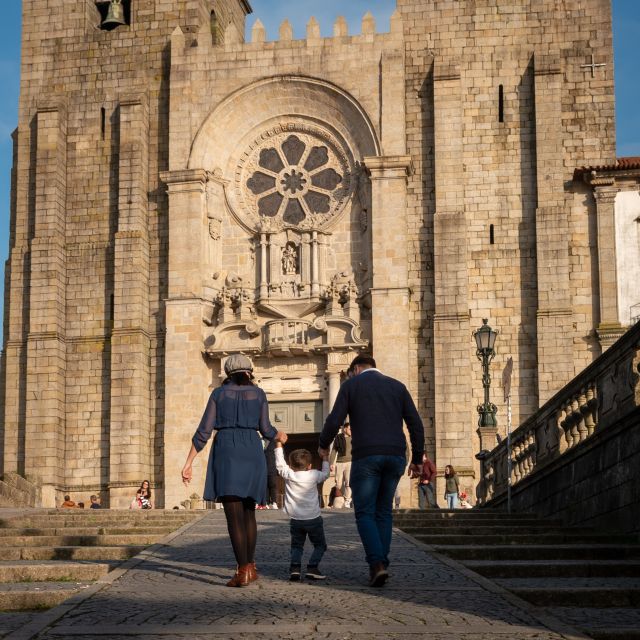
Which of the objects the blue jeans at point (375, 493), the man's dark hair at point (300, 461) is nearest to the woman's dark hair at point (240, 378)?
the man's dark hair at point (300, 461)

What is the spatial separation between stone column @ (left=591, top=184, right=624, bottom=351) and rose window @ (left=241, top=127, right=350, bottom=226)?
6.41 metres

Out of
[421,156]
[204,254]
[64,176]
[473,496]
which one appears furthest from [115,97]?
[473,496]

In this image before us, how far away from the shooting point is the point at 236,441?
10.6m

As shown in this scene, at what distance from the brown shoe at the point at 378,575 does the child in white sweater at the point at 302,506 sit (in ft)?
2.22

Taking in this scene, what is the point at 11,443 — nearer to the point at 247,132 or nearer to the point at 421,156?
the point at 247,132

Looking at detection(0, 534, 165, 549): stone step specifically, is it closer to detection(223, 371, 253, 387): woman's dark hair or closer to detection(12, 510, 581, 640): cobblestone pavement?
detection(12, 510, 581, 640): cobblestone pavement

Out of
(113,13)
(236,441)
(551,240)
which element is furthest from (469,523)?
(113,13)

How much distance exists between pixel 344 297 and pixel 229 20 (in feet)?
35.1

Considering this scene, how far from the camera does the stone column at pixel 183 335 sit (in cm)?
3353

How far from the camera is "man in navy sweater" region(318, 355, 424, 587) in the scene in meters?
10.5

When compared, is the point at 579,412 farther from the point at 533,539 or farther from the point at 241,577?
the point at 241,577

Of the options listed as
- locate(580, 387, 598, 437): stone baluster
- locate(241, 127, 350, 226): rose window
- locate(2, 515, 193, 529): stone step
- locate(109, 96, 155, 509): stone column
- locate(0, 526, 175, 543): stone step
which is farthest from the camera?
locate(241, 127, 350, 226): rose window

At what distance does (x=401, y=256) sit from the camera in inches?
1330

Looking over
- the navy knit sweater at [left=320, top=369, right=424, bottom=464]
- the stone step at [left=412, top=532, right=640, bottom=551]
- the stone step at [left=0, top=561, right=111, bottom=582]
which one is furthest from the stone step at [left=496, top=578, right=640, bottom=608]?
the stone step at [left=412, top=532, right=640, bottom=551]
